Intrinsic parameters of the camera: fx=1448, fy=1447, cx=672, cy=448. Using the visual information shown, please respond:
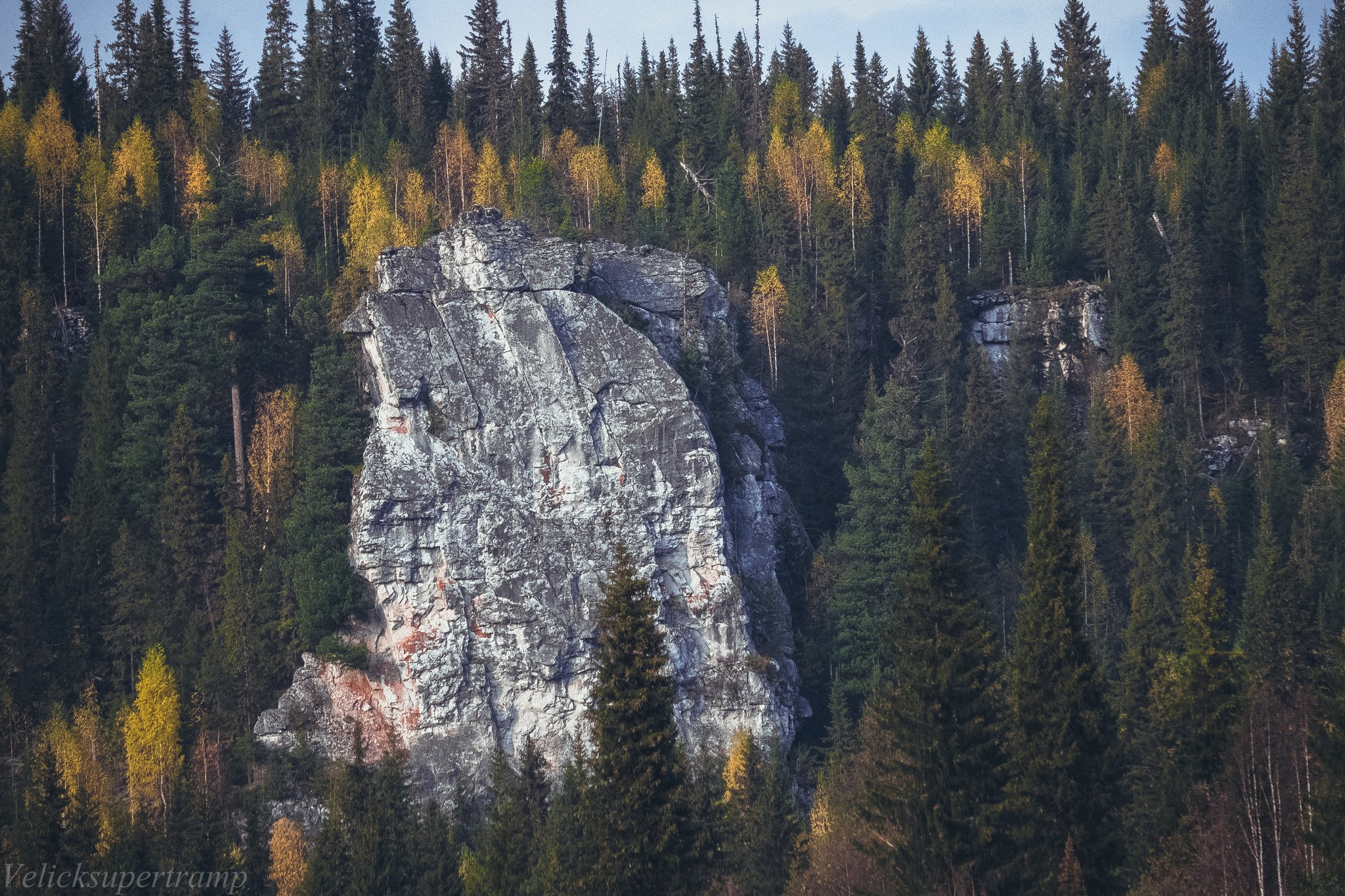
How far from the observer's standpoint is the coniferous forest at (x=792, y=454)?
29.8 meters

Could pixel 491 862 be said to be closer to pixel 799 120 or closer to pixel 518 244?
pixel 518 244

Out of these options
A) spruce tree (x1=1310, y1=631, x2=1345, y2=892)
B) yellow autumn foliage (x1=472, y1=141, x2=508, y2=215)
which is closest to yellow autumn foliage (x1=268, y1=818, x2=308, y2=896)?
spruce tree (x1=1310, y1=631, x2=1345, y2=892)

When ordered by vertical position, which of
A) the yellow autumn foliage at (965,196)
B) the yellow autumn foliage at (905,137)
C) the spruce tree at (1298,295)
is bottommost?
the spruce tree at (1298,295)

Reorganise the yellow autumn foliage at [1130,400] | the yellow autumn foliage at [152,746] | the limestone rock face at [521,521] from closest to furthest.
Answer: the yellow autumn foliage at [152,746] < the limestone rock face at [521,521] < the yellow autumn foliage at [1130,400]

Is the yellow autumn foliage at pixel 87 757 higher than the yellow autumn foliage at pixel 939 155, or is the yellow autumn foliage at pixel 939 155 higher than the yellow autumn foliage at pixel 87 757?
the yellow autumn foliage at pixel 939 155

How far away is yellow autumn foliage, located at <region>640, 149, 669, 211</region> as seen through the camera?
232 feet

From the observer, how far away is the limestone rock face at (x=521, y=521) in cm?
4869

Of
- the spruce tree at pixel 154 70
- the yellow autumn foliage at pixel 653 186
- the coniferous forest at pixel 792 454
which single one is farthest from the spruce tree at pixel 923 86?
the spruce tree at pixel 154 70

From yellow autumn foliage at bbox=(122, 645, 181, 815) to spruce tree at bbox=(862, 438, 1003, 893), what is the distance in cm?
2683

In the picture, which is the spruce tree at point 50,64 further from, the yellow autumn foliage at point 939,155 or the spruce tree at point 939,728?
the spruce tree at point 939,728

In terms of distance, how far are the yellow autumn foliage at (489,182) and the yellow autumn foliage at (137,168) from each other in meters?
15.0

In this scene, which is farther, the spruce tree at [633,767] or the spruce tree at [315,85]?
the spruce tree at [315,85]

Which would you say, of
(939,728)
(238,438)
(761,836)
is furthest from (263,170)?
(939,728)

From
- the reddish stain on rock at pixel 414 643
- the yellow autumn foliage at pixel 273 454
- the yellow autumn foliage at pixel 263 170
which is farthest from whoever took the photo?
the yellow autumn foliage at pixel 263 170
